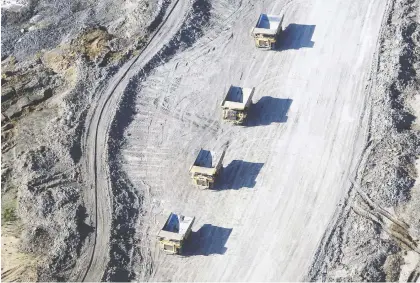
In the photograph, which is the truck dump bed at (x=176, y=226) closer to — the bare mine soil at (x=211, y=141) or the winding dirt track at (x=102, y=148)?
the bare mine soil at (x=211, y=141)

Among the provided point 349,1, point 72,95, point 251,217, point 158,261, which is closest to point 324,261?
point 251,217

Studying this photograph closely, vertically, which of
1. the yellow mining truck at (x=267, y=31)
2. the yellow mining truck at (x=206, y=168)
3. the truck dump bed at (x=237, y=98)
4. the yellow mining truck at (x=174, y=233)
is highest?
the yellow mining truck at (x=267, y=31)

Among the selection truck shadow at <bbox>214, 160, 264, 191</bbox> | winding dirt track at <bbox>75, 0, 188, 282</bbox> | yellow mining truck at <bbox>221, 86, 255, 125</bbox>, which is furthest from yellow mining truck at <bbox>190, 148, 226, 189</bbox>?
winding dirt track at <bbox>75, 0, 188, 282</bbox>

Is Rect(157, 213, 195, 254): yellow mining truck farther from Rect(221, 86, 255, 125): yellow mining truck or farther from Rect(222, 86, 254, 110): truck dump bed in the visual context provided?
Rect(222, 86, 254, 110): truck dump bed

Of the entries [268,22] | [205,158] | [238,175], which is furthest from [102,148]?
[268,22]

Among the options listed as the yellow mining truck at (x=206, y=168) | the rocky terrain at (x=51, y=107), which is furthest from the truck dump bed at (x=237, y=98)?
the rocky terrain at (x=51, y=107)

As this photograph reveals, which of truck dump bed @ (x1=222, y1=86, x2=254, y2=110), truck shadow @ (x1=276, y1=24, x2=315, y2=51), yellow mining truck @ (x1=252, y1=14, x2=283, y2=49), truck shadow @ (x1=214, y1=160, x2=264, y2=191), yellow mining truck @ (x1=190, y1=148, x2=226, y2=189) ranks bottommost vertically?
truck shadow @ (x1=214, y1=160, x2=264, y2=191)
